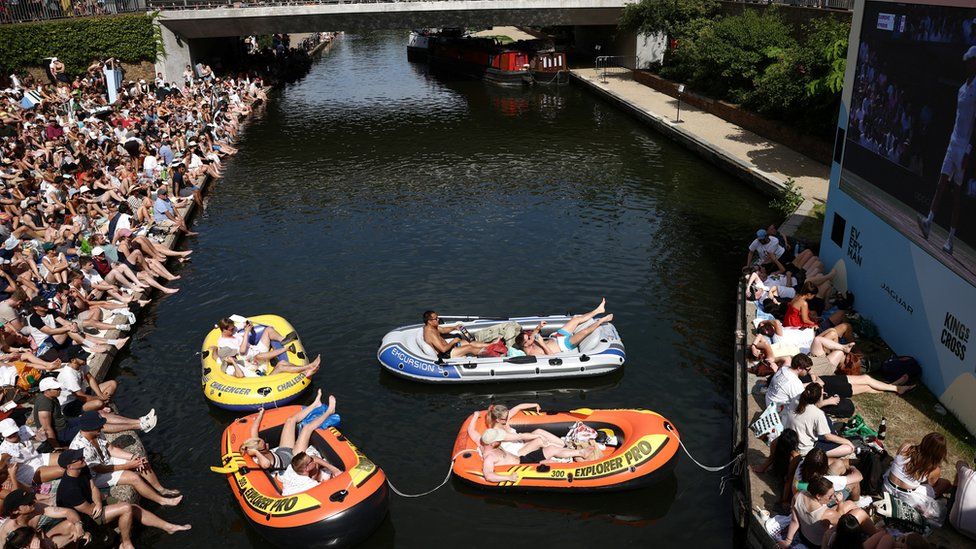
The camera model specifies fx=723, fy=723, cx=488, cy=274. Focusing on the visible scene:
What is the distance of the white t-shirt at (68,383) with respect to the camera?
36.9 ft

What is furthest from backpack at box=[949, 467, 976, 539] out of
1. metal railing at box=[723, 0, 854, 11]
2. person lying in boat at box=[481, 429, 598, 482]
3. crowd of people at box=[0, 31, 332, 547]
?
metal railing at box=[723, 0, 854, 11]

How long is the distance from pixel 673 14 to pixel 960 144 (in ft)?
104

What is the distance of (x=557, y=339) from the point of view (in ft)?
45.4

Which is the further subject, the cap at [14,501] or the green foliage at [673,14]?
the green foliage at [673,14]

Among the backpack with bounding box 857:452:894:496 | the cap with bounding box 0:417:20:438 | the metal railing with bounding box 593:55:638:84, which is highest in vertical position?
the metal railing with bounding box 593:55:638:84

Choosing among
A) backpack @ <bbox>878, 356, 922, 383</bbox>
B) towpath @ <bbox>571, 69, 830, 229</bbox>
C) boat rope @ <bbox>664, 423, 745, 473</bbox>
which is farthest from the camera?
towpath @ <bbox>571, 69, 830, 229</bbox>

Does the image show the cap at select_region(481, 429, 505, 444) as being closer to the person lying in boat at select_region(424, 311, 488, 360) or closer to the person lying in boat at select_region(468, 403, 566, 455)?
the person lying in boat at select_region(468, 403, 566, 455)

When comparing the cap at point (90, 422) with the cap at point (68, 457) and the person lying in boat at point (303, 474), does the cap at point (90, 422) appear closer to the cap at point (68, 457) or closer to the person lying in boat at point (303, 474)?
the cap at point (68, 457)

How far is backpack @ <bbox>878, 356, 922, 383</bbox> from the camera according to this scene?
1147 centimetres

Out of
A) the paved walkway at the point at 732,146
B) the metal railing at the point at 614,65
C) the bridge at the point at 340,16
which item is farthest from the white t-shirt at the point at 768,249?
the metal railing at the point at 614,65

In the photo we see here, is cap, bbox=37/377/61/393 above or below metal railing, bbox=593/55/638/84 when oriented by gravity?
below

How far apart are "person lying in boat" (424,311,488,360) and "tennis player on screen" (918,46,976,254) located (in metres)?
7.82

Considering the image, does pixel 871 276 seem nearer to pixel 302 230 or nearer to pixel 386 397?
pixel 386 397

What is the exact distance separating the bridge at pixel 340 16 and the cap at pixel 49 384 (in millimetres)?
33758
